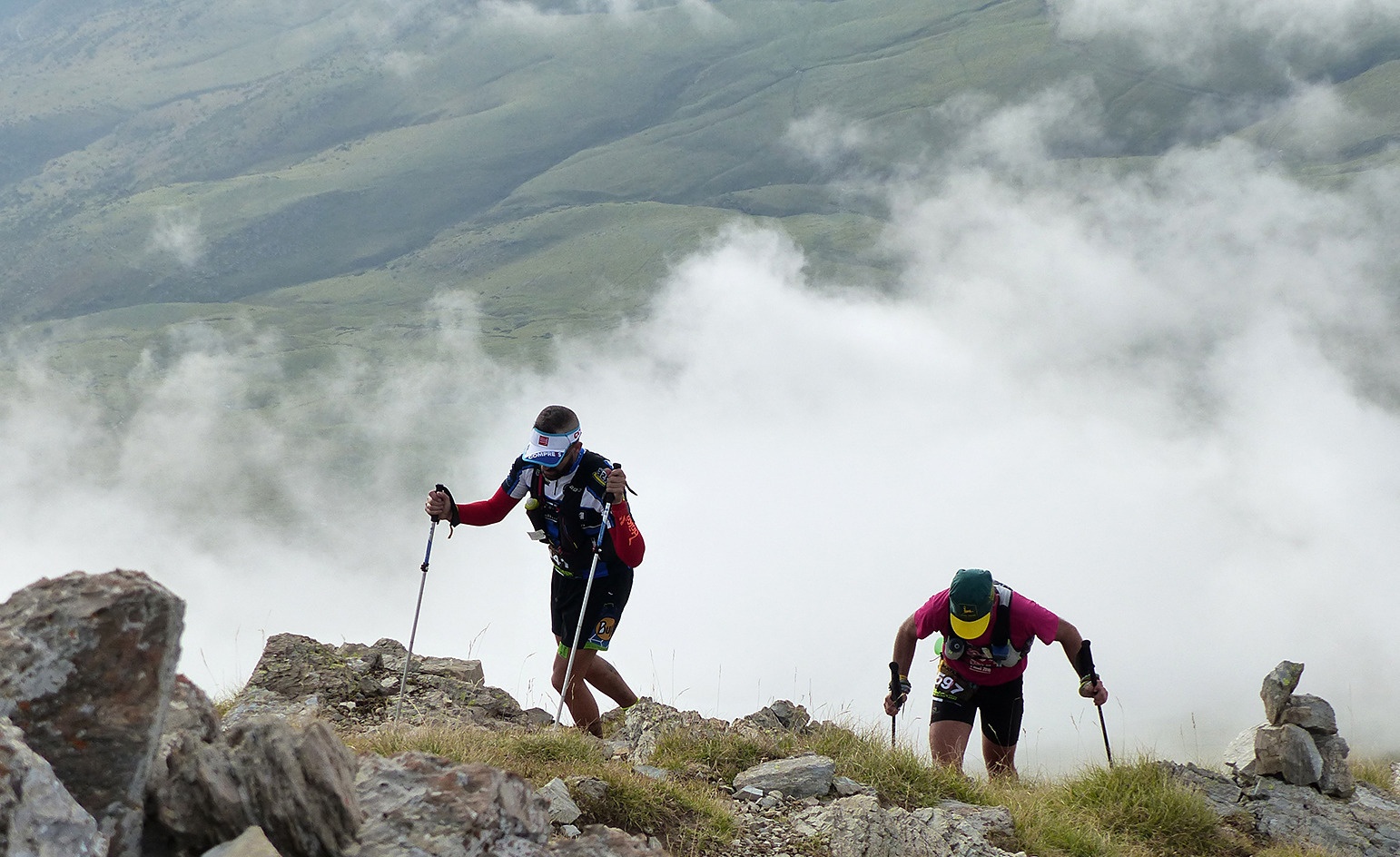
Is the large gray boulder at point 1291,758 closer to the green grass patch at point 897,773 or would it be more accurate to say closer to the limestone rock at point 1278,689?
the limestone rock at point 1278,689

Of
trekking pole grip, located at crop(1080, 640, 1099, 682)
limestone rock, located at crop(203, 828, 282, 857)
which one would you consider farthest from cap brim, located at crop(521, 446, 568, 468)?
limestone rock, located at crop(203, 828, 282, 857)

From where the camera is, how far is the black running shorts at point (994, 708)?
10938 mm

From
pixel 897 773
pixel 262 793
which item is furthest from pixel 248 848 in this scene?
pixel 897 773

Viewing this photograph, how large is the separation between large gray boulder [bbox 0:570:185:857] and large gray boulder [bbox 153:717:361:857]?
5.9 inches

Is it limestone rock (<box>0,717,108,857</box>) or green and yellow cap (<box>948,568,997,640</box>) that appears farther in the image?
green and yellow cap (<box>948,568,997,640</box>)

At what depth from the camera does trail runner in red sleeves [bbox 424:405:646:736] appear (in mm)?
9695

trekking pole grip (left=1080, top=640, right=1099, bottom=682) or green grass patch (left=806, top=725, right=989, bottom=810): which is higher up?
trekking pole grip (left=1080, top=640, right=1099, bottom=682)

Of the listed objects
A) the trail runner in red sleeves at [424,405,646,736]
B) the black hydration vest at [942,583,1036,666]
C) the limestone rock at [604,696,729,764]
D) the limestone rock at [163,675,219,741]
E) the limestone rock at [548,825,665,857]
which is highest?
the trail runner in red sleeves at [424,405,646,736]

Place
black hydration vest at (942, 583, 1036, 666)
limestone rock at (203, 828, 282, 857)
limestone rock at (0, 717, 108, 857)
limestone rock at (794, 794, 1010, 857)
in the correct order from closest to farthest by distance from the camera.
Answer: limestone rock at (0, 717, 108, 857) → limestone rock at (203, 828, 282, 857) → limestone rock at (794, 794, 1010, 857) → black hydration vest at (942, 583, 1036, 666)

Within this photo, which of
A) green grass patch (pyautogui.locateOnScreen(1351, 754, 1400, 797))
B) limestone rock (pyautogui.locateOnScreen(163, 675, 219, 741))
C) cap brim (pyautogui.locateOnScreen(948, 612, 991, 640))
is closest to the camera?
limestone rock (pyautogui.locateOnScreen(163, 675, 219, 741))

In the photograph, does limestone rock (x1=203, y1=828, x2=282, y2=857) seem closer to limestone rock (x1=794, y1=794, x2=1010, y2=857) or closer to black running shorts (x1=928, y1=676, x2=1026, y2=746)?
limestone rock (x1=794, y1=794, x2=1010, y2=857)

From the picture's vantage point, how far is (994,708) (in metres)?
11.0

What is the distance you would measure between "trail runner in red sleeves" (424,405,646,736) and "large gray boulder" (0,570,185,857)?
17.0 ft

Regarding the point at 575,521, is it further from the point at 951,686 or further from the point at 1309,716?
the point at 1309,716
